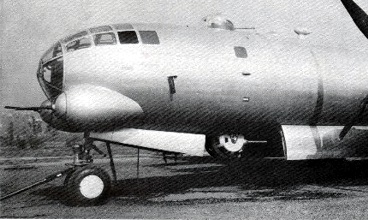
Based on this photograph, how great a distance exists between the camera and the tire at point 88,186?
8547 millimetres

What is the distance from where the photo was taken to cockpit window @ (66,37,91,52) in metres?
9.37

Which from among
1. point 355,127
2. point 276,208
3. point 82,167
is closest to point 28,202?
point 82,167

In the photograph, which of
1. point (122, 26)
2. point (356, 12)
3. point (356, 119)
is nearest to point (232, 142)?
point (356, 119)

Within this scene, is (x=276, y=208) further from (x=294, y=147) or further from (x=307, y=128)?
(x=307, y=128)

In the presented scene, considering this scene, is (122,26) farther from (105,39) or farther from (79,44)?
(79,44)

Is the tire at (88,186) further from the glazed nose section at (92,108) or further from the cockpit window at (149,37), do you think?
the cockpit window at (149,37)

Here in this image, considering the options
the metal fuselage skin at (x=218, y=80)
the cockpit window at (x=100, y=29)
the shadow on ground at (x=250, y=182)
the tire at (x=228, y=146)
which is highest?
the cockpit window at (x=100, y=29)

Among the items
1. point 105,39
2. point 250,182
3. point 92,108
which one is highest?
point 105,39

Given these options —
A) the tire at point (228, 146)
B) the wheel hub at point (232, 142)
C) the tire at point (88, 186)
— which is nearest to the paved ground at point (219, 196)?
the tire at point (88, 186)

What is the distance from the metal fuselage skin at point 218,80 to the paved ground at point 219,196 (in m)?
1.70

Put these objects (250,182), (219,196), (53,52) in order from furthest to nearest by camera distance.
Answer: (250,182) < (219,196) < (53,52)

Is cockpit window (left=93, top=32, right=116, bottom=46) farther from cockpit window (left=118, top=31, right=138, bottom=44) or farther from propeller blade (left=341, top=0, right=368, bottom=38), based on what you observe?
propeller blade (left=341, top=0, right=368, bottom=38)

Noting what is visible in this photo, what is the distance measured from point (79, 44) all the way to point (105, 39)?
1.97 feet

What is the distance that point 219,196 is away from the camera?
10.1m
